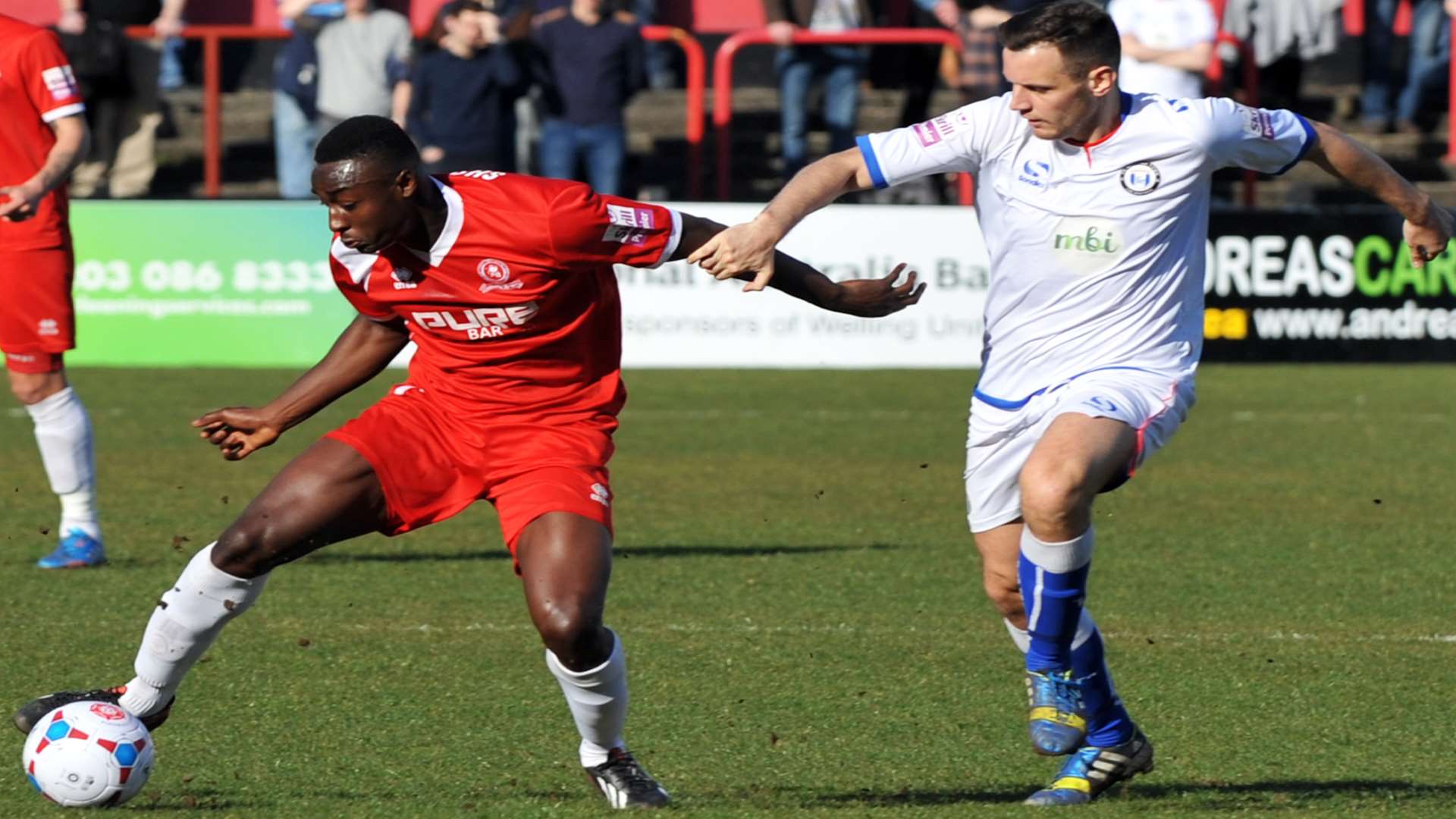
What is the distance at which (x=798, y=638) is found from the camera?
779 cm

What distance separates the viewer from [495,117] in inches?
656

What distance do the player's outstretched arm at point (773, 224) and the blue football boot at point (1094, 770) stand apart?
1417 millimetres

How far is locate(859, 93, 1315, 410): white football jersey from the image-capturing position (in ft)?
18.6

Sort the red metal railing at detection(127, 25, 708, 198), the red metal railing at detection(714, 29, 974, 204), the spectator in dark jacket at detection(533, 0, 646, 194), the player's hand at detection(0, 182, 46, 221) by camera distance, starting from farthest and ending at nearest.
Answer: the red metal railing at detection(127, 25, 708, 198), the red metal railing at detection(714, 29, 974, 204), the spectator in dark jacket at detection(533, 0, 646, 194), the player's hand at detection(0, 182, 46, 221)

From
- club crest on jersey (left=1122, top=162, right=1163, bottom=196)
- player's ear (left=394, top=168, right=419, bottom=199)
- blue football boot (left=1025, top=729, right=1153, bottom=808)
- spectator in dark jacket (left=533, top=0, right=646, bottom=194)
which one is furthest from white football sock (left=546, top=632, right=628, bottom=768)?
spectator in dark jacket (left=533, top=0, right=646, bottom=194)

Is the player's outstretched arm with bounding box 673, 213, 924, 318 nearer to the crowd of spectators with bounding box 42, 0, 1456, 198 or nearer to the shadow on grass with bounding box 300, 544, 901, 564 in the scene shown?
the shadow on grass with bounding box 300, 544, 901, 564

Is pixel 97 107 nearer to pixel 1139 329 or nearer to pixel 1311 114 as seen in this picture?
pixel 1311 114

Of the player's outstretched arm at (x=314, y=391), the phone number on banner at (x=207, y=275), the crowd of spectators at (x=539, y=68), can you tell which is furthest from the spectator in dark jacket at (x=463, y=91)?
the player's outstretched arm at (x=314, y=391)

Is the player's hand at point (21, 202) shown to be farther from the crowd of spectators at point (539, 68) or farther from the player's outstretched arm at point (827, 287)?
the crowd of spectators at point (539, 68)

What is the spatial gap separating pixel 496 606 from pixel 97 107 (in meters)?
10.5

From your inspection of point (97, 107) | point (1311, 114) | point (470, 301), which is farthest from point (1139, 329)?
point (1311, 114)

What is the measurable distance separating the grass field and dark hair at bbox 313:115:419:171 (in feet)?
5.05

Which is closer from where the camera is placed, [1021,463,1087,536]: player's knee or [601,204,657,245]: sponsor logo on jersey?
[1021,463,1087,536]: player's knee

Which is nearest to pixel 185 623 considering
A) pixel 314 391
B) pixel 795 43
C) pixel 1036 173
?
pixel 314 391
